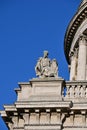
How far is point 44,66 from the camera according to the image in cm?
2550

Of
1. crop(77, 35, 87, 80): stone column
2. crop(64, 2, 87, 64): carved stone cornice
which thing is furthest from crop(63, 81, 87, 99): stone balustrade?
crop(64, 2, 87, 64): carved stone cornice

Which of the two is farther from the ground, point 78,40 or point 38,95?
point 78,40

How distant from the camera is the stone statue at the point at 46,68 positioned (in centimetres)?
2514

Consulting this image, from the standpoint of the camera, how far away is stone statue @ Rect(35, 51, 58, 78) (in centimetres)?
2514

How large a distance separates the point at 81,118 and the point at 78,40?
1996 cm

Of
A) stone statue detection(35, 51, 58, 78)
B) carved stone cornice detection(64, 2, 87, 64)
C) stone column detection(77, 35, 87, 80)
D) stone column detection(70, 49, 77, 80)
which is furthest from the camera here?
stone column detection(70, 49, 77, 80)

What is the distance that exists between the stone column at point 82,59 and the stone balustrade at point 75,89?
1475cm

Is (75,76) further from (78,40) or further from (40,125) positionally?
(40,125)

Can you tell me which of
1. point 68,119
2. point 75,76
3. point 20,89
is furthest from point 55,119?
point 75,76

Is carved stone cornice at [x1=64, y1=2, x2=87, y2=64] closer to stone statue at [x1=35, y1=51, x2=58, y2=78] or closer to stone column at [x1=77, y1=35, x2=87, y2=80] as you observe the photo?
stone column at [x1=77, y1=35, x2=87, y2=80]

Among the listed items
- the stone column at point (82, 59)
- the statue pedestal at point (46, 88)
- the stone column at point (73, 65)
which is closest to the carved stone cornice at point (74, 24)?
the stone column at point (82, 59)

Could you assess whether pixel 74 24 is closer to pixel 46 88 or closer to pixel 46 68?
pixel 46 68

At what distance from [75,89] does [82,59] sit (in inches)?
651

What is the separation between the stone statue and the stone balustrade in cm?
81
